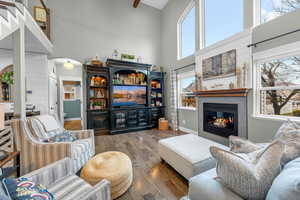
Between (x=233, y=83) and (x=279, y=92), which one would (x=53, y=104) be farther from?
(x=279, y=92)

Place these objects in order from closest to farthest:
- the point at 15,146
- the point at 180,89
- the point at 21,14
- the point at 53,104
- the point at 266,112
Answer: the point at 15,146, the point at 21,14, the point at 266,112, the point at 53,104, the point at 180,89

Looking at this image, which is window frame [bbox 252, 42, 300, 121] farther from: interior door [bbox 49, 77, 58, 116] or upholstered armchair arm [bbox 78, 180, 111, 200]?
interior door [bbox 49, 77, 58, 116]

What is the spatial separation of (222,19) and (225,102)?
2.19 m

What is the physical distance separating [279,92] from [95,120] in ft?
15.5

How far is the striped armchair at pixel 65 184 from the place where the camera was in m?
1.06

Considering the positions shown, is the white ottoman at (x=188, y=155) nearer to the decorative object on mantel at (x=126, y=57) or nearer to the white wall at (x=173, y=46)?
the white wall at (x=173, y=46)

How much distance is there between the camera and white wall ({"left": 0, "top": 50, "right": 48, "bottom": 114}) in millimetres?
3760

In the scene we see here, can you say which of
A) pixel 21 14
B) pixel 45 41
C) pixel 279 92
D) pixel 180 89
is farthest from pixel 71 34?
pixel 279 92

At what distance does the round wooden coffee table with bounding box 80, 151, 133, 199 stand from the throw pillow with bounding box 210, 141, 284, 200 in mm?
1242

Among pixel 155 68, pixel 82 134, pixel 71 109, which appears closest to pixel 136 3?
pixel 155 68

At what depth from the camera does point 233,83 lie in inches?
112

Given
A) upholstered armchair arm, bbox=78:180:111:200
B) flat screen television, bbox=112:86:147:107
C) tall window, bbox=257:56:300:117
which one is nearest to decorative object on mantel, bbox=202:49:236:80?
tall window, bbox=257:56:300:117

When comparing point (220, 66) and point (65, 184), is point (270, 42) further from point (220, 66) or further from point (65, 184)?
point (65, 184)

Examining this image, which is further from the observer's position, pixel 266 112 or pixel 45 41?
pixel 45 41
